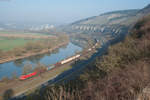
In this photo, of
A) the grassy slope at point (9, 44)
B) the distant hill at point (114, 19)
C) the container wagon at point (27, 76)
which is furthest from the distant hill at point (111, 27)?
the container wagon at point (27, 76)

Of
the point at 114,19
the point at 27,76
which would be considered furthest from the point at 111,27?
the point at 27,76

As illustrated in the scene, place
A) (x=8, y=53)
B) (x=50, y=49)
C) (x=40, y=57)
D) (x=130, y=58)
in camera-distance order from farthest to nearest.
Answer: (x=50, y=49), (x=40, y=57), (x=8, y=53), (x=130, y=58)

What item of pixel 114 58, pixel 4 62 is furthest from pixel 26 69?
pixel 114 58

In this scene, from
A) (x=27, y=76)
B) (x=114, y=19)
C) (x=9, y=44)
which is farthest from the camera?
(x=114, y=19)

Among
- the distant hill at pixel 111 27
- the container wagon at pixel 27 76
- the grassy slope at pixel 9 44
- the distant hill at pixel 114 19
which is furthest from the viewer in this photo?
the distant hill at pixel 114 19

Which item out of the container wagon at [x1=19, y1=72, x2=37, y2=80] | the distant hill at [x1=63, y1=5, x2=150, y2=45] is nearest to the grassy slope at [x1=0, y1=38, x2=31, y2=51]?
the container wagon at [x1=19, y1=72, x2=37, y2=80]

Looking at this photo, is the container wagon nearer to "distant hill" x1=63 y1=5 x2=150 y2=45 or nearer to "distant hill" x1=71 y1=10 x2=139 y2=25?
"distant hill" x1=63 y1=5 x2=150 y2=45

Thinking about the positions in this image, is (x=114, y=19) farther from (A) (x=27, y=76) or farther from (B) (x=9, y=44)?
(A) (x=27, y=76)

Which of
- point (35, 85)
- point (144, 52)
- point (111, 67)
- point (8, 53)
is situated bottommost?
point (35, 85)

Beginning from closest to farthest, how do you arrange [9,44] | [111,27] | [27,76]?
[27,76] → [9,44] → [111,27]

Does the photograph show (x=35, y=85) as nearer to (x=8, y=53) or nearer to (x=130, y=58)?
(x=130, y=58)

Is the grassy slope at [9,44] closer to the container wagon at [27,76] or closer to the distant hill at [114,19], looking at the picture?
the container wagon at [27,76]
